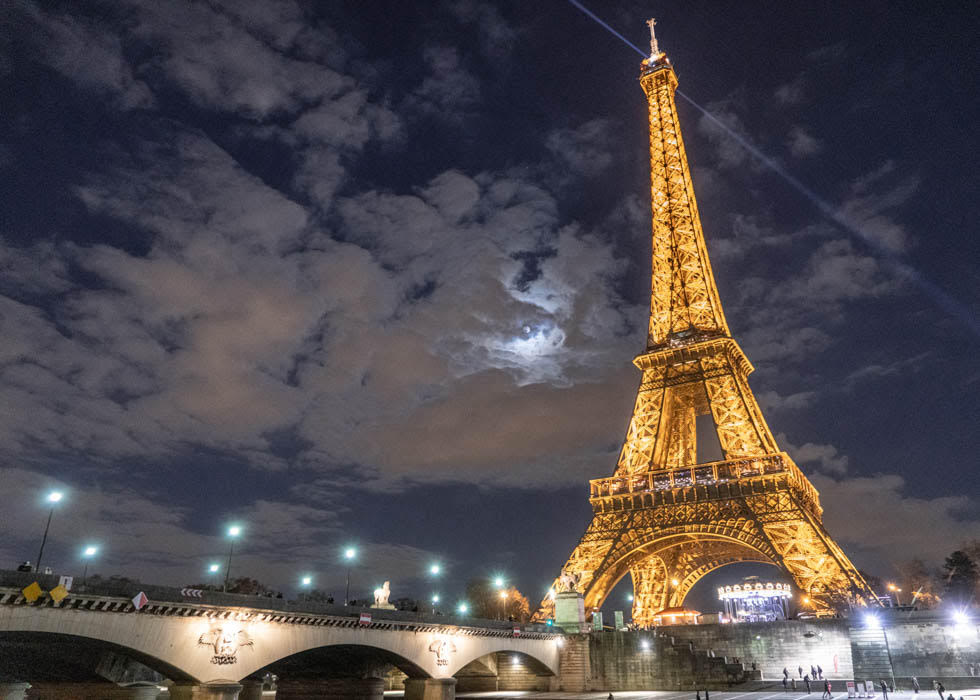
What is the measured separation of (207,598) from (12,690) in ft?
64.1

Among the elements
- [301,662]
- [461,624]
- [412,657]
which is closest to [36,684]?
[301,662]

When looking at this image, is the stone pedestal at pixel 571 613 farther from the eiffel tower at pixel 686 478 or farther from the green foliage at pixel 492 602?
the green foliage at pixel 492 602

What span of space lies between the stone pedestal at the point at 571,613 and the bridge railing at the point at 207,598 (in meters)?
18.3

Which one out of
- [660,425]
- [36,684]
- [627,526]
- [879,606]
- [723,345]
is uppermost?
[723,345]

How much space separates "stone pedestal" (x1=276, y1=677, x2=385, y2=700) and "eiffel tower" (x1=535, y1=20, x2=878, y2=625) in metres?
20.8

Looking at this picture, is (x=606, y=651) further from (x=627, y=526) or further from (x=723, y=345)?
(x=723, y=345)

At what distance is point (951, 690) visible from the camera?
4606 centimetres

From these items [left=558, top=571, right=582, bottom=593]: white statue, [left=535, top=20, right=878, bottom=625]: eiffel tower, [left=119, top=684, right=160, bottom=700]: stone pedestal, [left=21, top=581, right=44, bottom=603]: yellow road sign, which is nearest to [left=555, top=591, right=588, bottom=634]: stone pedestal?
[left=558, top=571, right=582, bottom=593]: white statue

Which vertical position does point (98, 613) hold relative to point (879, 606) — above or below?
below

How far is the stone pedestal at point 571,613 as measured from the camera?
56938mm

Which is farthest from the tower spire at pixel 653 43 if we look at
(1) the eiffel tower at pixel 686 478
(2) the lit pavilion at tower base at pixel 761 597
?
(2) the lit pavilion at tower base at pixel 761 597

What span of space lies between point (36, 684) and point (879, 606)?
2167 inches

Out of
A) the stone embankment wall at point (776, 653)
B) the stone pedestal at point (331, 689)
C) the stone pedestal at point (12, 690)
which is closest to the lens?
the stone pedestal at point (12, 690)

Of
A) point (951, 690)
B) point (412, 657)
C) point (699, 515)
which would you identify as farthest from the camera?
point (699, 515)
